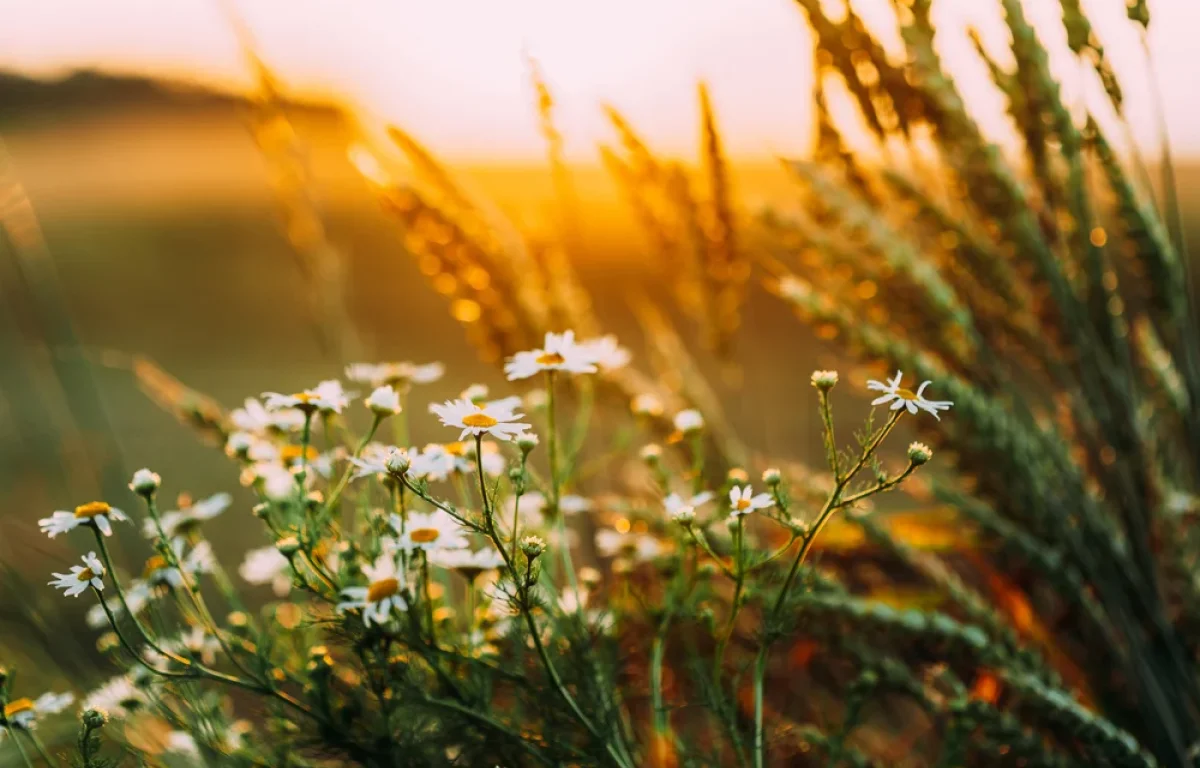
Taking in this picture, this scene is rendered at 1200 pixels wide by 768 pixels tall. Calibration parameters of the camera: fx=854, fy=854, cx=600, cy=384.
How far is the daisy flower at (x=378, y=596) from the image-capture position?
45cm

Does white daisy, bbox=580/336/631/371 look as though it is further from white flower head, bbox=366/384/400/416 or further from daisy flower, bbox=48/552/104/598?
daisy flower, bbox=48/552/104/598

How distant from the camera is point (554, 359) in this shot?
0.55 metres

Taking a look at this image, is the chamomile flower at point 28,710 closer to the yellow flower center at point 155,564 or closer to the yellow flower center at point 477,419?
the yellow flower center at point 155,564

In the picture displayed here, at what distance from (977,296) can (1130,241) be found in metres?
0.12

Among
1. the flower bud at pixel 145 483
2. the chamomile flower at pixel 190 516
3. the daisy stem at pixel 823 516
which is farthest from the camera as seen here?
the chamomile flower at pixel 190 516

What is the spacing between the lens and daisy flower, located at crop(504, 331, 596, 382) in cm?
52

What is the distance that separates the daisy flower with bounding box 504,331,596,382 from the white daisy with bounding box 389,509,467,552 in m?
0.10

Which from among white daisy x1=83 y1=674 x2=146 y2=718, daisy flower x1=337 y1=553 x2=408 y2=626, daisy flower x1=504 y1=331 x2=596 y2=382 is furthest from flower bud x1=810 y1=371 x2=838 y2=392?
white daisy x1=83 y1=674 x2=146 y2=718

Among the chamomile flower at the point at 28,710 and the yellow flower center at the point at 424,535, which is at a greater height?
the yellow flower center at the point at 424,535

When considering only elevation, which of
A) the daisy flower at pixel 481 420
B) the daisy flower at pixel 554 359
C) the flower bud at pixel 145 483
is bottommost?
the flower bud at pixel 145 483

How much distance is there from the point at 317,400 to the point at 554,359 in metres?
0.16

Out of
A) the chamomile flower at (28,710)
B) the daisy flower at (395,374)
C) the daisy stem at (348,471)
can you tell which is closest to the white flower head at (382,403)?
the daisy stem at (348,471)

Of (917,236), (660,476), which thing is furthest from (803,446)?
(660,476)

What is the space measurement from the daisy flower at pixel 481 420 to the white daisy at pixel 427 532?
6 centimetres
